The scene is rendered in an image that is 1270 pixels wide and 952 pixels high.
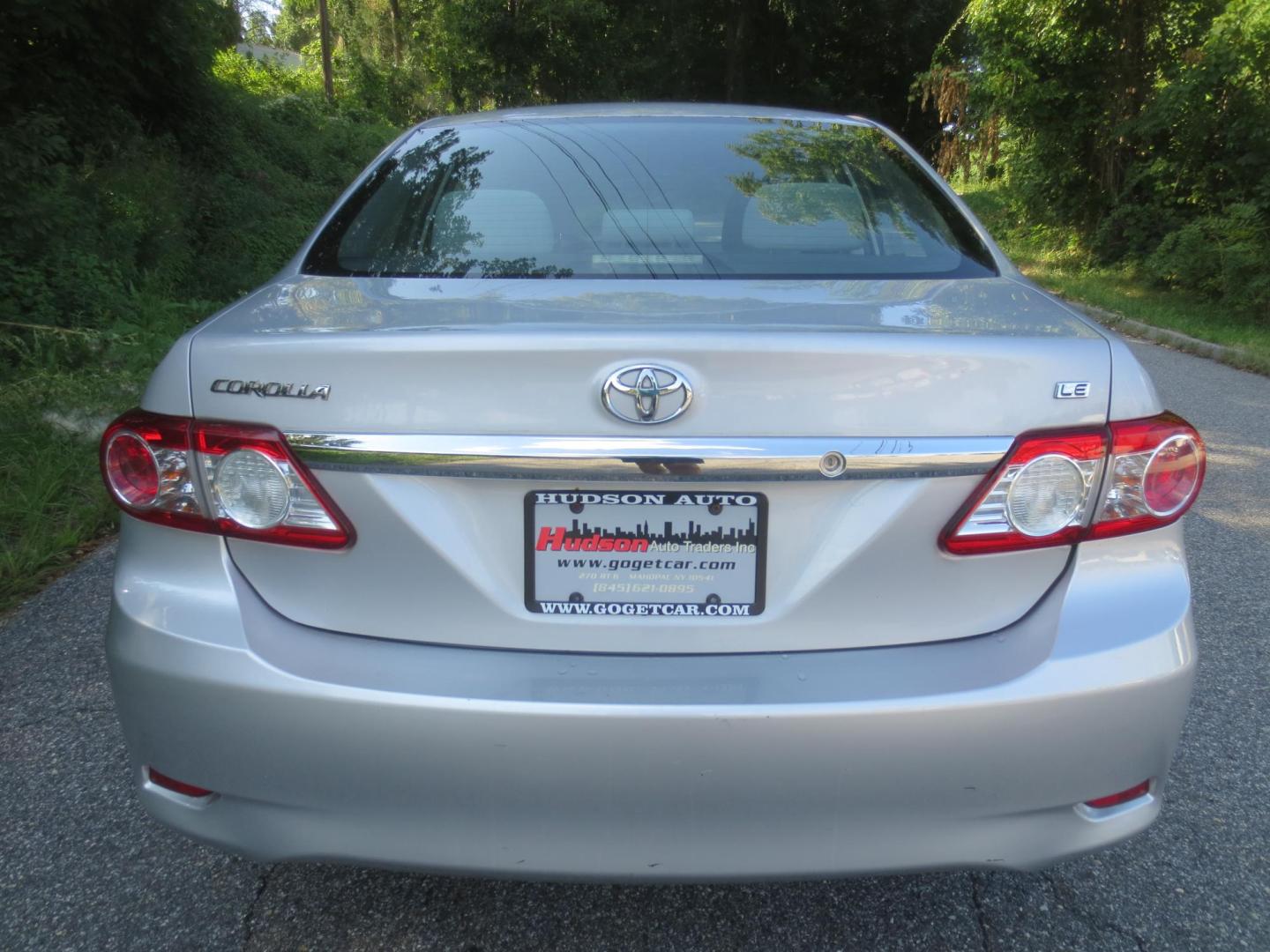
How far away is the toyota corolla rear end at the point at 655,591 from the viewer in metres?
1.54

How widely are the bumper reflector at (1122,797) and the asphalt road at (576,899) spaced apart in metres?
0.45

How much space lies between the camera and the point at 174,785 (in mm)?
1739

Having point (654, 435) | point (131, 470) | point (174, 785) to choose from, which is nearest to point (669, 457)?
point (654, 435)

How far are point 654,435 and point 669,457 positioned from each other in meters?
0.04

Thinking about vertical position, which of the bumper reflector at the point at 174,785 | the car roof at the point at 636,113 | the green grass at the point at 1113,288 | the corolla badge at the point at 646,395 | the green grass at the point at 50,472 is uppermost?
the car roof at the point at 636,113

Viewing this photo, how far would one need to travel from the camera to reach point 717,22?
32.2 m

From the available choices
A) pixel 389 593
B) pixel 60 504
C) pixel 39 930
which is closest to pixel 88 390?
pixel 60 504

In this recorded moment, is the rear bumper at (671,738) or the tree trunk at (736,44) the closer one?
the rear bumper at (671,738)

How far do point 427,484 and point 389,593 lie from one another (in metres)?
0.19

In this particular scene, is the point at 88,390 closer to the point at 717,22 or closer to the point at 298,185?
the point at 298,185

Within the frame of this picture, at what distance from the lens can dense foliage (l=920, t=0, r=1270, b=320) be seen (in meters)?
11.4

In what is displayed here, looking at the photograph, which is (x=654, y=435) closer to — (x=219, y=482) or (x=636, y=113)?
(x=219, y=482)

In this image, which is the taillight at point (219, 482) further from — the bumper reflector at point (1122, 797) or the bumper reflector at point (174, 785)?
the bumper reflector at point (1122, 797)

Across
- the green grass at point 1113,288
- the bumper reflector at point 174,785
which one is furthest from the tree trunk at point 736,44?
the bumper reflector at point 174,785
